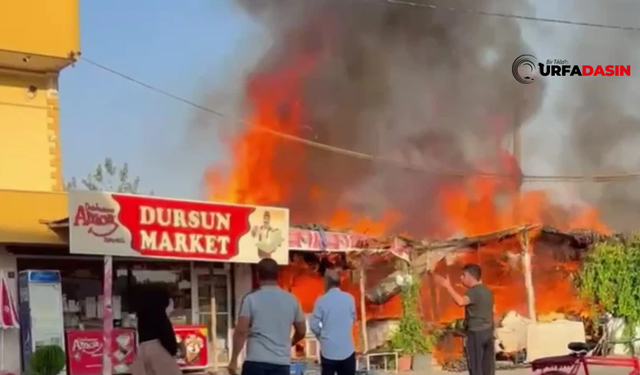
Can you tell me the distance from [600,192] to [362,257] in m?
17.5

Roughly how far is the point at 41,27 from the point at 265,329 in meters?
10.6

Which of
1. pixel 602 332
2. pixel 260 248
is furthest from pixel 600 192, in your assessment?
pixel 260 248

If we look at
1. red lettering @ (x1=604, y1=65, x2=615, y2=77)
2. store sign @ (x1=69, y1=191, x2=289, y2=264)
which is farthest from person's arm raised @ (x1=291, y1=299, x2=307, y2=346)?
red lettering @ (x1=604, y1=65, x2=615, y2=77)

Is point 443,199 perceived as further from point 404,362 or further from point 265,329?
point 265,329

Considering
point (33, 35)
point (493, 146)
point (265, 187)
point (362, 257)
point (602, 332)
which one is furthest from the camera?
point (493, 146)

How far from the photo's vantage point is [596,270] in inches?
757

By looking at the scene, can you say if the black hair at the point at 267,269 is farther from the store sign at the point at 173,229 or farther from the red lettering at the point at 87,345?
the red lettering at the point at 87,345

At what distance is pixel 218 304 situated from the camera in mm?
16250

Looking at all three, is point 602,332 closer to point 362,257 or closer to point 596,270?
point 596,270

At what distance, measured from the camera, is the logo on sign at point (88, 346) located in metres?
14.2

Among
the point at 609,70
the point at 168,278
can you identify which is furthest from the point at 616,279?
the point at 609,70

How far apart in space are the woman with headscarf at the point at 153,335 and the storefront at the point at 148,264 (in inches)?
281

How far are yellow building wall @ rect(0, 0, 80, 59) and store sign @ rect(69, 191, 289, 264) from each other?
9.77 ft

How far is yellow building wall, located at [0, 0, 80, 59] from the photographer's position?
49.3ft
